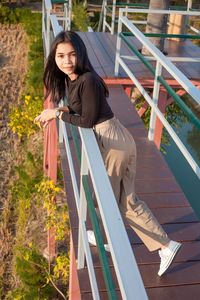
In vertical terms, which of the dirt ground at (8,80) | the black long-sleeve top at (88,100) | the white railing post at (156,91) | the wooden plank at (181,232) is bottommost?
the dirt ground at (8,80)

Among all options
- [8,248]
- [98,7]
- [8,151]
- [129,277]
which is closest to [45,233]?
[8,248]

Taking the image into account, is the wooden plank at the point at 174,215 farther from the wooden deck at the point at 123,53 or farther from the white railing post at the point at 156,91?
the wooden deck at the point at 123,53

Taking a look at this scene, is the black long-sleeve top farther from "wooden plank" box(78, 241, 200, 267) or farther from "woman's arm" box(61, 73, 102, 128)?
"wooden plank" box(78, 241, 200, 267)

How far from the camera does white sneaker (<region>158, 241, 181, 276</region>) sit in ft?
9.35

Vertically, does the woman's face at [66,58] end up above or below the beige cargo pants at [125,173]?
above

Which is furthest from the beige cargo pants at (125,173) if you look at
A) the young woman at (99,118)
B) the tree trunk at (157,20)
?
the tree trunk at (157,20)

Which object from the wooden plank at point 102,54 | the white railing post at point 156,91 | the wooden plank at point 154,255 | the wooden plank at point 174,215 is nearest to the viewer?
the wooden plank at point 154,255

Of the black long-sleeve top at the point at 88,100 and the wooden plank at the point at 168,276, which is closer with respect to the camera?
the black long-sleeve top at the point at 88,100

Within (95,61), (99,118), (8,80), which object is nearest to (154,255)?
(99,118)

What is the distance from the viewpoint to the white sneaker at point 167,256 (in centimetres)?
285

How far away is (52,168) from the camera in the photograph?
6797mm

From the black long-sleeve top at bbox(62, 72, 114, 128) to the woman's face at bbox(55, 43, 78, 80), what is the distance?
0.25ft

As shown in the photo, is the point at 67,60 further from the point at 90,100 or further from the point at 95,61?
the point at 95,61

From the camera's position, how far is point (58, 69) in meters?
2.84
